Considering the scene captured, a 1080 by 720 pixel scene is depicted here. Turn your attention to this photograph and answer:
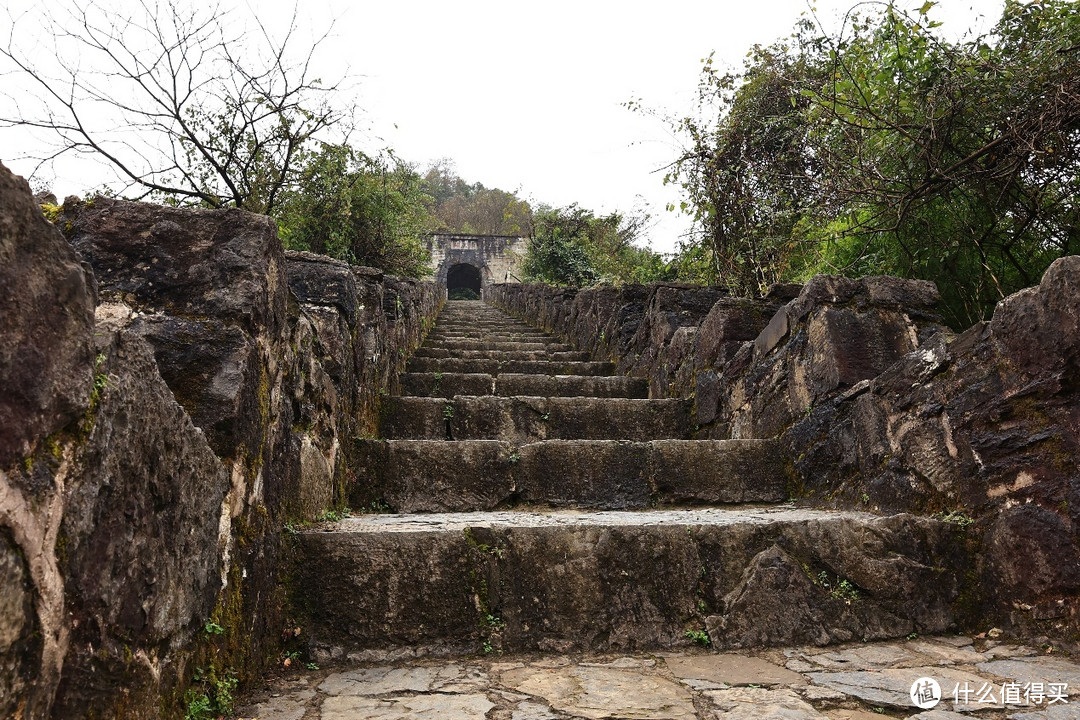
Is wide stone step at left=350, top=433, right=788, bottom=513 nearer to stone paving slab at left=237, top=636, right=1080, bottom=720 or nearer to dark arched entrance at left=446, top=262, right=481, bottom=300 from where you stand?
stone paving slab at left=237, top=636, right=1080, bottom=720

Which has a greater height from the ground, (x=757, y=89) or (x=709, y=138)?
(x=757, y=89)

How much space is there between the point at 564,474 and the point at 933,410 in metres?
1.51

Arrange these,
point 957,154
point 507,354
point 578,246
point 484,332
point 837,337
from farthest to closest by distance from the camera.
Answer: point 578,246 < point 484,332 < point 507,354 < point 957,154 < point 837,337

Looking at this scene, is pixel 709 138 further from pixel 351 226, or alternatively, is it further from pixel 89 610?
pixel 89 610

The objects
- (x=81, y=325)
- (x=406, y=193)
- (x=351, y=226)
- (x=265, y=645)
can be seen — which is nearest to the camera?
(x=81, y=325)

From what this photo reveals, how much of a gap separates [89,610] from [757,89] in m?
6.53

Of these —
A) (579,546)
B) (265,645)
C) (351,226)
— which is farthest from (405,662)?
(351,226)

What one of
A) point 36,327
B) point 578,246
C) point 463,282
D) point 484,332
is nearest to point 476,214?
point 463,282

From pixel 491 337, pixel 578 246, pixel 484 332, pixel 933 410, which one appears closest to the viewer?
pixel 933 410

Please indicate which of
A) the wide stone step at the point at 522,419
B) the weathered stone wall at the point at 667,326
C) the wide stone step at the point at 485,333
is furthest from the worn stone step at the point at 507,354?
the wide stone step at the point at 522,419

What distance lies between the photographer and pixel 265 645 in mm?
1869

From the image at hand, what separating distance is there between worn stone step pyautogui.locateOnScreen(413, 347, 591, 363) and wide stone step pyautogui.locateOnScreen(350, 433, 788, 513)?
319 centimetres

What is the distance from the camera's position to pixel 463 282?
31812 mm

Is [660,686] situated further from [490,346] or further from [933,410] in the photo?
[490,346]
